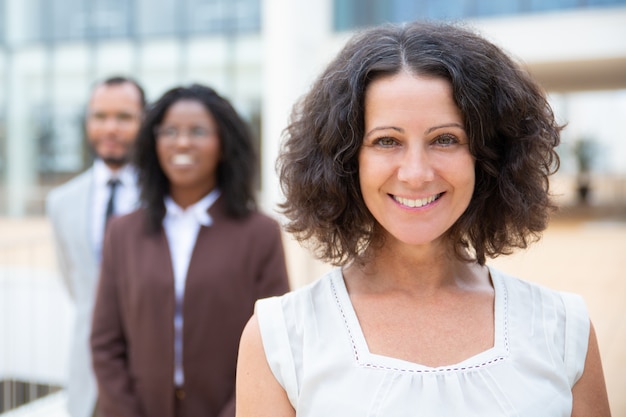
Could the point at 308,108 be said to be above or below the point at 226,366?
above

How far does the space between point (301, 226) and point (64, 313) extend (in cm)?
542

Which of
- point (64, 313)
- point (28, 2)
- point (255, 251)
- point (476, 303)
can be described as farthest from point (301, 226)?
point (28, 2)

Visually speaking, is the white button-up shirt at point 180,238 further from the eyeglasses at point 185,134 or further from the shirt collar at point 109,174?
the shirt collar at point 109,174

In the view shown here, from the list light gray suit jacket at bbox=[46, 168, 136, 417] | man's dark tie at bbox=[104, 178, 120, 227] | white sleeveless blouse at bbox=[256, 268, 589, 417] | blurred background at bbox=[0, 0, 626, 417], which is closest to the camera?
white sleeveless blouse at bbox=[256, 268, 589, 417]

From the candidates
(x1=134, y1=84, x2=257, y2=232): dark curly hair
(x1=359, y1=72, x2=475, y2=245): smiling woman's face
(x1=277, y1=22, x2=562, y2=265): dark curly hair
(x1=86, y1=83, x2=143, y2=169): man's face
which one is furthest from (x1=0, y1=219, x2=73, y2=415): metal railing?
(x1=359, y1=72, x2=475, y2=245): smiling woman's face

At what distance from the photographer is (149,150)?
2.97 meters

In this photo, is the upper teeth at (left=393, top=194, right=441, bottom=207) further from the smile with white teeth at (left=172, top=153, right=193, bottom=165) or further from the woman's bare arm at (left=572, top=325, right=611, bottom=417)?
the smile with white teeth at (left=172, top=153, right=193, bottom=165)

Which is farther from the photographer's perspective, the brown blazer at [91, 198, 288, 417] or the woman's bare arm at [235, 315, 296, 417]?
the brown blazer at [91, 198, 288, 417]

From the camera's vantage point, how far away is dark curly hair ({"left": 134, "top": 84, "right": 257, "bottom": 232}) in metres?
2.91

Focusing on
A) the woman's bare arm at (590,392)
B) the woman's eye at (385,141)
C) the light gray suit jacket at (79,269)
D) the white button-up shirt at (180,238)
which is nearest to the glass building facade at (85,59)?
the light gray suit jacket at (79,269)

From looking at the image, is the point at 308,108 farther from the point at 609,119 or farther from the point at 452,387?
the point at 609,119

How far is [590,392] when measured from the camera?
1.56 meters

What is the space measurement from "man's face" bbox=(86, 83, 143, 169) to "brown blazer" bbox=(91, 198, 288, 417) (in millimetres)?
999

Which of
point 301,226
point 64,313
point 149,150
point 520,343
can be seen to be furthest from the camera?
point 64,313
